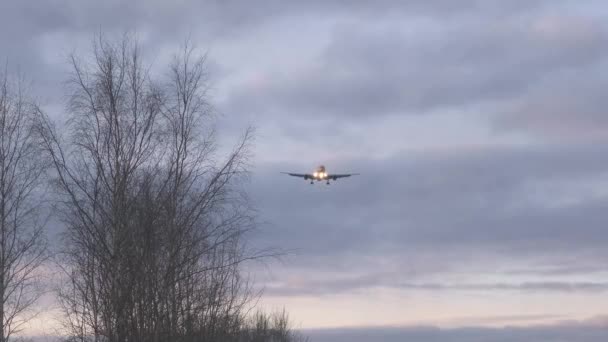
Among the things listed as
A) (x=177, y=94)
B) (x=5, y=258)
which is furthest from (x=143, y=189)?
(x=5, y=258)

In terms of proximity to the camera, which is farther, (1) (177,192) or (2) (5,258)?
(2) (5,258)

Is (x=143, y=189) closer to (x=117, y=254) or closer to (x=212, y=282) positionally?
(x=117, y=254)

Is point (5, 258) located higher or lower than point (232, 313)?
higher

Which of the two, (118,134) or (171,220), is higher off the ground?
(118,134)

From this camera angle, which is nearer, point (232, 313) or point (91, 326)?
point (91, 326)

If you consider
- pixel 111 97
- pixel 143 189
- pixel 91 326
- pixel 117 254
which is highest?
pixel 111 97

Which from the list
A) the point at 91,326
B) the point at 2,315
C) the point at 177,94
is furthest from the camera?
the point at 2,315

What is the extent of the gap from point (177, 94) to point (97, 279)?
6270 mm

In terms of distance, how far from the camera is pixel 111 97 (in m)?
30.5

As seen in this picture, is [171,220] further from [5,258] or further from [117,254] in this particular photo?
[5,258]

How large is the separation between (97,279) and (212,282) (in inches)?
151

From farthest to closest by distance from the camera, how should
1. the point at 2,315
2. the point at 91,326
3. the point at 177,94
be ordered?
the point at 2,315, the point at 177,94, the point at 91,326

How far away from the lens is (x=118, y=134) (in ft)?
99.7

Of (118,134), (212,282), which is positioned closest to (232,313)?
(212,282)
